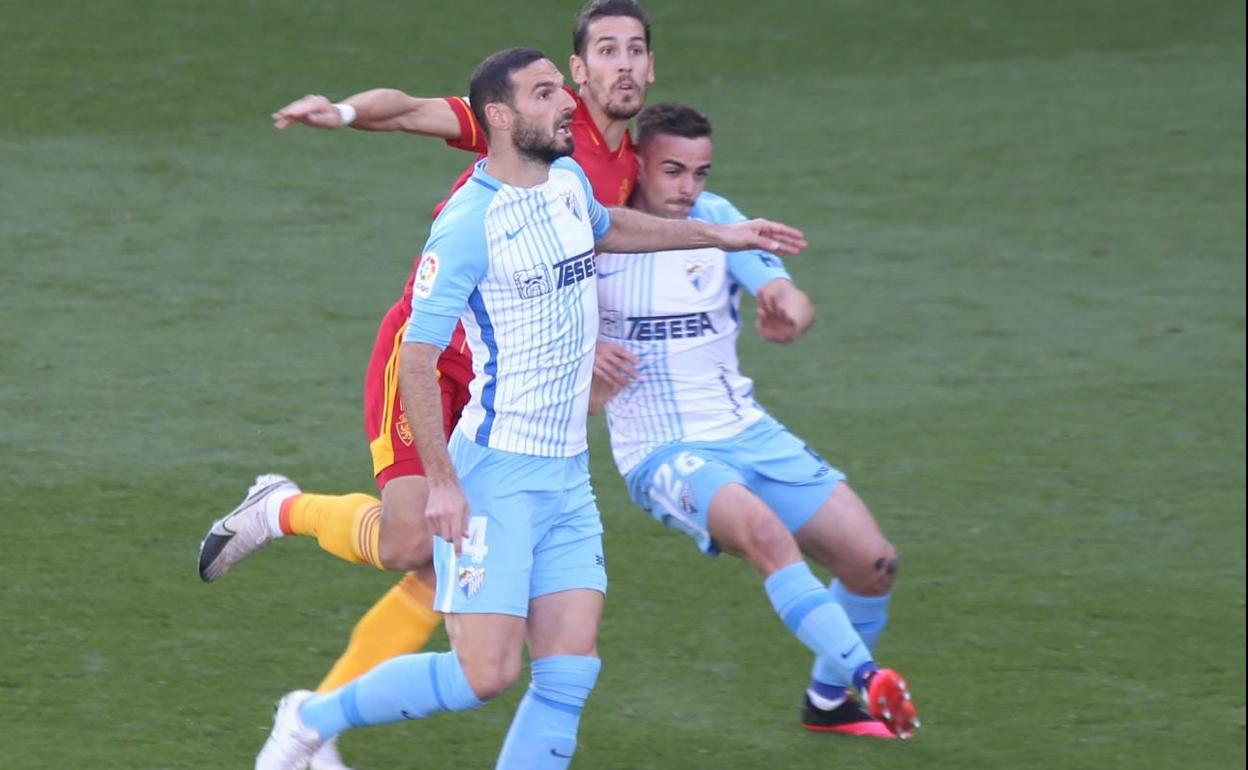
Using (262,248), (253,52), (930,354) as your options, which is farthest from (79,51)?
(930,354)

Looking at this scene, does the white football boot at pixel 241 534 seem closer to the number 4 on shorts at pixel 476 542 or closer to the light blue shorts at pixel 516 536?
the light blue shorts at pixel 516 536

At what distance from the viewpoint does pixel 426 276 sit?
13.9 ft

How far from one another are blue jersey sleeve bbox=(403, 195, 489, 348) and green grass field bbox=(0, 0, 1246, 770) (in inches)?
58.4

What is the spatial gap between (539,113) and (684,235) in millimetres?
598

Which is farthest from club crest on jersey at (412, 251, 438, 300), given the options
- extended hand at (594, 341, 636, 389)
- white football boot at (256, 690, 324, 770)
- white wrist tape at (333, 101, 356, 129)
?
white football boot at (256, 690, 324, 770)

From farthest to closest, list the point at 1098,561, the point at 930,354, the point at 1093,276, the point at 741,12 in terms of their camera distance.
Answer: the point at 741,12 → the point at 1093,276 → the point at 930,354 → the point at 1098,561

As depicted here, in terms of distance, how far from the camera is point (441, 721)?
5410 millimetres

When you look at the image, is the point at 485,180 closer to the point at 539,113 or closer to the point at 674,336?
the point at 539,113

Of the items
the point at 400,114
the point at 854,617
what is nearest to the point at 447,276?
the point at 400,114

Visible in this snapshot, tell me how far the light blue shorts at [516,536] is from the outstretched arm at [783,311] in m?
1.00

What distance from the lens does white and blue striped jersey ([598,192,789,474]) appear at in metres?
5.44

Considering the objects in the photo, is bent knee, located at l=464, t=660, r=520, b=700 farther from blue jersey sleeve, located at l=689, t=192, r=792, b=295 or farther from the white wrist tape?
blue jersey sleeve, located at l=689, t=192, r=792, b=295

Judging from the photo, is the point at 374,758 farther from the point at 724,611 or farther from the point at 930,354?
the point at 930,354

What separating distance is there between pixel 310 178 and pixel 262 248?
1152 millimetres
